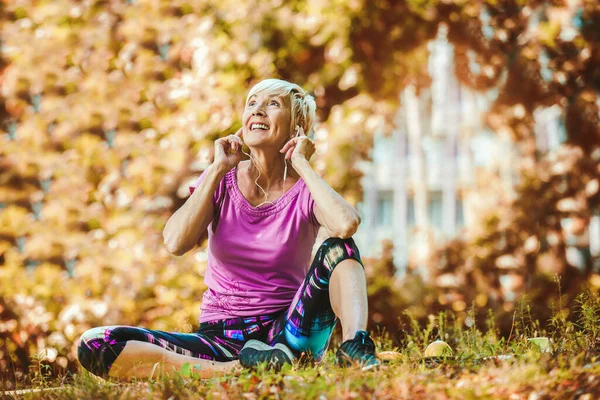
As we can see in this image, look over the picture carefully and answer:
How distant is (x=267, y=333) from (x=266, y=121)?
0.88 metres

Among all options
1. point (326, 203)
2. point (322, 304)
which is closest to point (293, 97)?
point (326, 203)

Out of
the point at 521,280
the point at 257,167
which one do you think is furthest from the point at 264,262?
the point at 521,280

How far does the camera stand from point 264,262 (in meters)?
3.20

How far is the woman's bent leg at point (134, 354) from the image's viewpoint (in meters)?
2.99

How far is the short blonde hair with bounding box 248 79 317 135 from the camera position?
327 cm

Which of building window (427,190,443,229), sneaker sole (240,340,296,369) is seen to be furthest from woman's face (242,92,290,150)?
building window (427,190,443,229)

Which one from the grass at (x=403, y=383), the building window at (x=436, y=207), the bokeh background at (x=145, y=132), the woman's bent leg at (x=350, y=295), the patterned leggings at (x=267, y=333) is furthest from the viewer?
the building window at (x=436, y=207)

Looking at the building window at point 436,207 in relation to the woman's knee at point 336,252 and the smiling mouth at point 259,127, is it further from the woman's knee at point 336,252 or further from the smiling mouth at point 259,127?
the woman's knee at point 336,252

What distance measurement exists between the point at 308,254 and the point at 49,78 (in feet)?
9.51

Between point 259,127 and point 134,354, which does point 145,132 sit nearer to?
point 259,127

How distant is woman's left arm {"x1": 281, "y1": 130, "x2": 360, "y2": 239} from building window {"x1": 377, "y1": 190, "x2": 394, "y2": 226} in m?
22.0

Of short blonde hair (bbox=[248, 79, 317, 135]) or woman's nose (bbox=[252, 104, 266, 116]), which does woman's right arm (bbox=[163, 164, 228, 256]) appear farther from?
short blonde hair (bbox=[248, 79, 317, 135])

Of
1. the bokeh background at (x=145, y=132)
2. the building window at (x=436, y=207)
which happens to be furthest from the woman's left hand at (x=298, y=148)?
the building window at (x=436, y=207)

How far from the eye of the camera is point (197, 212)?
122 inches
